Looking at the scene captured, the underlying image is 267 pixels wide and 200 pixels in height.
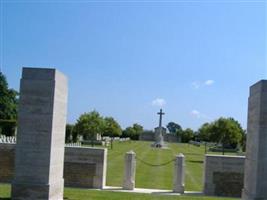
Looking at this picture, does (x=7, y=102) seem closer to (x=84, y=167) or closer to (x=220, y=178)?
(x=84, y=167)

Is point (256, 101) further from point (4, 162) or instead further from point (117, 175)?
point (117, 175)

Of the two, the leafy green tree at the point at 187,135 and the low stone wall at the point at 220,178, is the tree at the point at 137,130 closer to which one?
the leafy green tree at the point at 187,135

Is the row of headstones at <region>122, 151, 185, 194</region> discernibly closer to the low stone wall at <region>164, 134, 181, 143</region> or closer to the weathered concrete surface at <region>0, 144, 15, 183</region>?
the weathered concrete surface at <region>0, 144, 15, 183</region>

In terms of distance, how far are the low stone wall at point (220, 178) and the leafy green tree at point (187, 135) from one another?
102 meters

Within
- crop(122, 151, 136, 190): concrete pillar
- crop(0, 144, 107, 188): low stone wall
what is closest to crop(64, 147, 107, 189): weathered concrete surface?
crop(0, 144, 107, 188): low stone wall

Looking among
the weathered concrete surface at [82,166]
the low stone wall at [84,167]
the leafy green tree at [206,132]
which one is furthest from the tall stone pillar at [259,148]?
the leafy green tree at [206,132]

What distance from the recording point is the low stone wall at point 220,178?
1755 cm

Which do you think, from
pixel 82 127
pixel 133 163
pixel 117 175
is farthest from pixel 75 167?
pixel 82 127

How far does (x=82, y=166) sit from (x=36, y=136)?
6445 millimetres

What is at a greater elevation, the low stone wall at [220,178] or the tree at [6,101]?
the tree at [6,101]

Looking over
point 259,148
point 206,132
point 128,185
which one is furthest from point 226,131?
point 259,148

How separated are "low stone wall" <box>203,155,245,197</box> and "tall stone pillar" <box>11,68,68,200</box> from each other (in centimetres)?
764

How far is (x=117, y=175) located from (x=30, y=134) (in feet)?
39.3

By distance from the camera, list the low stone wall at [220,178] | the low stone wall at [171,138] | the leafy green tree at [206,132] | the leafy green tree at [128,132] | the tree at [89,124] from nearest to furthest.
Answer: the low stone wall at [220,178]
the leafy green tree at [206,132]
the tree at [89,124]
the leafy green tree at [128,132]
the low stone wall at [171,138]
